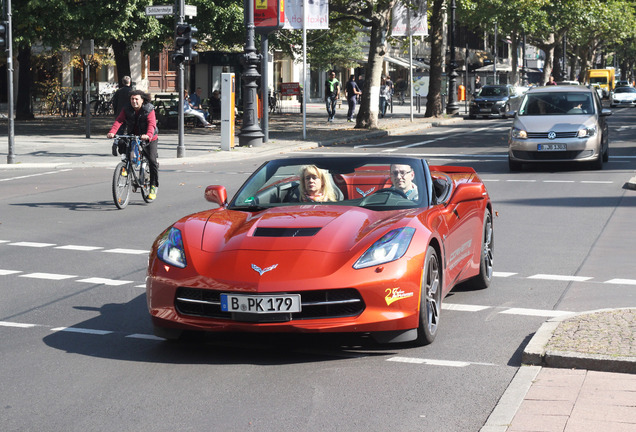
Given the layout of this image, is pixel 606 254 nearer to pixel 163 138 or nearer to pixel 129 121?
pixel 129 121

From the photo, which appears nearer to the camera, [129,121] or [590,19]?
[129,121]

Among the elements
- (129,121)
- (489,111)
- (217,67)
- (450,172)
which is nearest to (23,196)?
(129,121)

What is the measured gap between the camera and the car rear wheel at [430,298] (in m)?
6.58

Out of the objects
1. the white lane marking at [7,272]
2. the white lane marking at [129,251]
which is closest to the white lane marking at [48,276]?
the white lane marking at [7,272]

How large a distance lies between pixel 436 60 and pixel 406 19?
1018 centimetres

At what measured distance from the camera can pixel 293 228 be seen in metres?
6.72

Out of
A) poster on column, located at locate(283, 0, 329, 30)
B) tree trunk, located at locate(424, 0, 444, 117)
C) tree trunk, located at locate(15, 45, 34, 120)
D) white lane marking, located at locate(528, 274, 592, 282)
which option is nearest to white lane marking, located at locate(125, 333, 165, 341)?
white lane marking, located at locate(528, 274, 592, 282)

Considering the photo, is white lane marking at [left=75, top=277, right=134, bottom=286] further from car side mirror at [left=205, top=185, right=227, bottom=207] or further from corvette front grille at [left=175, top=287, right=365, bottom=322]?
corvette front grille at [left=175, top=287, right=365, bottom=322]

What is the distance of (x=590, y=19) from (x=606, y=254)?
67515 mm

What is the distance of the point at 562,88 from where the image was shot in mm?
22078

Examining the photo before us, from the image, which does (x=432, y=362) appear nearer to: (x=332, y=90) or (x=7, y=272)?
(x=7, y=272)

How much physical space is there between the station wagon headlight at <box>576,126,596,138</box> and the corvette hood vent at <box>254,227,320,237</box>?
593 inches

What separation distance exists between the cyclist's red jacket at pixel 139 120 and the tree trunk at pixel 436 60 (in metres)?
33.1

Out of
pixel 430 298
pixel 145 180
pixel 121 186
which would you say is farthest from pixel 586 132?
pixel 430 298
